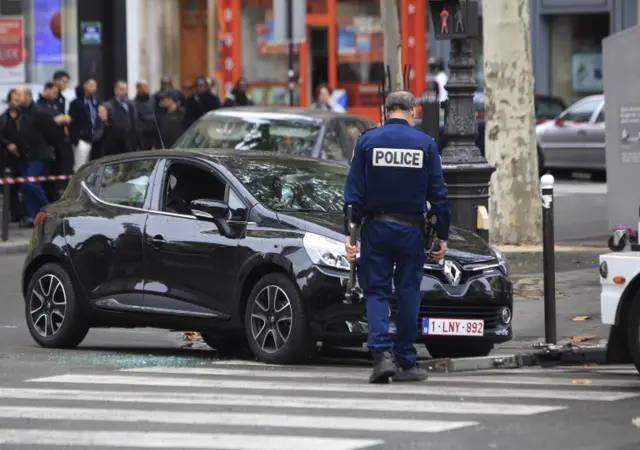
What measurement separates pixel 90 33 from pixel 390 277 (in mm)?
23397

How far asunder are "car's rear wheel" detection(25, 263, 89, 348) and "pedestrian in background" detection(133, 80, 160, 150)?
12.7 meters

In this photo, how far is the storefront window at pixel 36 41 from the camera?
104 ft

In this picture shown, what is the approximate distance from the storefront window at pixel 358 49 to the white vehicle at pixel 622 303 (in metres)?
25.5

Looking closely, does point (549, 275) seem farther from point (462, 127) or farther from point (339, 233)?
point (462, 127)

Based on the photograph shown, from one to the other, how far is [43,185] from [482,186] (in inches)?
341

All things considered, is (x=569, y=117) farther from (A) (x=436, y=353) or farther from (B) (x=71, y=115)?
(A) (x=436, y=353)

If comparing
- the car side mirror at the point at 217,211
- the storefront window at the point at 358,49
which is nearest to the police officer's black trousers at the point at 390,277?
the car side mirror at the point at 217,211

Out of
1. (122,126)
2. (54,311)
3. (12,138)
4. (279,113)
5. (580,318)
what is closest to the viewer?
(54,311)

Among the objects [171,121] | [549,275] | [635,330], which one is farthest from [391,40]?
A: [635,330]

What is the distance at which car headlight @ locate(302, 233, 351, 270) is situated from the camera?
38.0 feet

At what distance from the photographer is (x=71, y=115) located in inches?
995

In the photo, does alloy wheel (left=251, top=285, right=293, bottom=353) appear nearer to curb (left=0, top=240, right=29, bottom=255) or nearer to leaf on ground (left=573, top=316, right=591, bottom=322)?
leaf on ground (left=573, top=316, right=591, bottom=322)

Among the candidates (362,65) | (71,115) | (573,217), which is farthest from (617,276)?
(362,65)

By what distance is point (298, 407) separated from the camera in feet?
31.5
